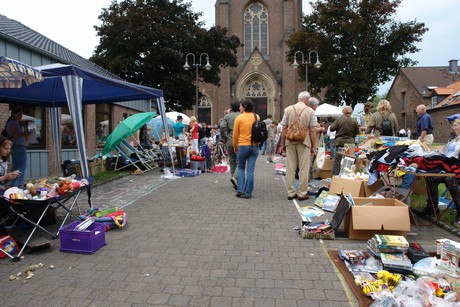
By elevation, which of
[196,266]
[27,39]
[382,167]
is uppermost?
[27,39]

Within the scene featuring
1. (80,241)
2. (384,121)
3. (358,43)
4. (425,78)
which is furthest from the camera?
(425,78)

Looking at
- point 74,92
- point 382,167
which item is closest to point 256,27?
point 74,92

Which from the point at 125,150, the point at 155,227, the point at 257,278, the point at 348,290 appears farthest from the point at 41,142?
the point at 348,290

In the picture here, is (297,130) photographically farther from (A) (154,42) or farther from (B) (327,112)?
(A) (154,42)

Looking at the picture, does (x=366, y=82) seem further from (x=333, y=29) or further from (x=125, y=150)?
(x=125, y=150)

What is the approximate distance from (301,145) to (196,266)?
3.92 m

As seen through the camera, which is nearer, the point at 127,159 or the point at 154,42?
the point at 127,159

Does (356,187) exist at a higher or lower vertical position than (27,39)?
lower

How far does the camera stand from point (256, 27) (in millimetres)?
37375

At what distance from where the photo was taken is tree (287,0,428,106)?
80.0 feet

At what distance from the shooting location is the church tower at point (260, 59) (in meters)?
35.9

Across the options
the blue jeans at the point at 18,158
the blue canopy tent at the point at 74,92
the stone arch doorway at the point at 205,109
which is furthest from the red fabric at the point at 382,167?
the stone arch doorway at the point at 205,109

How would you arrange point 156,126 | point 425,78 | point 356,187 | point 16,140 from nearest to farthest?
1. point 356,187
2. point 16,140
3. point 156,126
4. point 425,78

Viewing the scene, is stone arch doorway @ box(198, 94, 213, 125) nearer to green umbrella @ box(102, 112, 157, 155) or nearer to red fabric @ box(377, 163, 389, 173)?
green umbrella @ box(102, 112, 157, 155)
